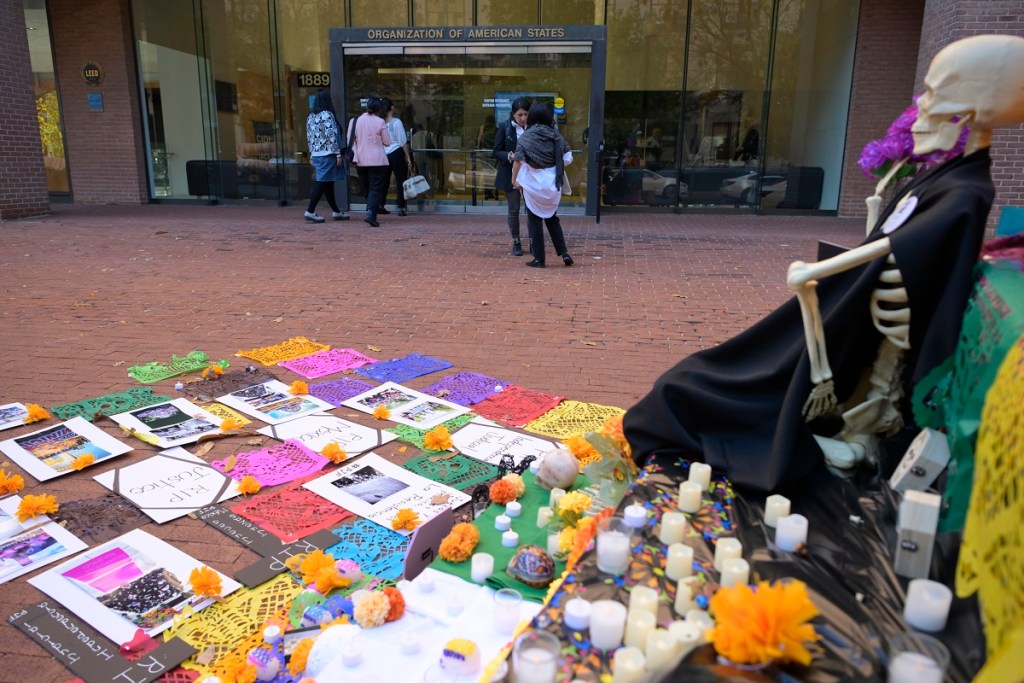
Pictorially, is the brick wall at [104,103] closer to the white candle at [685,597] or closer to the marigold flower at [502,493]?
the marigold flower at [502,493]

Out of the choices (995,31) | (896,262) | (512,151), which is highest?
(995,31)

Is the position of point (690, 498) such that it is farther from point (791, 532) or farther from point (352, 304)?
point (352, 304)

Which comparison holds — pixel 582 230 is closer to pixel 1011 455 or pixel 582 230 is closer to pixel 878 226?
pixel 878 226

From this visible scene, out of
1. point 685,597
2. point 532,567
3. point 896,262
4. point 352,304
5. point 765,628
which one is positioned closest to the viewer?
point 765,628

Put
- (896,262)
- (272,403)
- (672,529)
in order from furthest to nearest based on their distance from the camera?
1. (272,403)
2. (896,262)
3. (672,529)

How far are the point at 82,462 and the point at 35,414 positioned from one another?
0.73 meters

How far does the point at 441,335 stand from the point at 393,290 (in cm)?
167

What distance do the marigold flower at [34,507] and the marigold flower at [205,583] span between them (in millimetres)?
930

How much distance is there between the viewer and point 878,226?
2488 millimetres

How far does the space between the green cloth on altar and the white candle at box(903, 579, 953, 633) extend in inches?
39.6

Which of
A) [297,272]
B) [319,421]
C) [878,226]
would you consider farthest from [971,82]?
[297,272]

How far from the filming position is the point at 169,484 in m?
3.26

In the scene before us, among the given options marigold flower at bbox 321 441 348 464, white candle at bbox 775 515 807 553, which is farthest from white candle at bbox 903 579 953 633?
marigold flower at bbox 321 441 348 464

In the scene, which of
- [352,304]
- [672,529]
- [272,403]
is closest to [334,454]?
[272,403]
